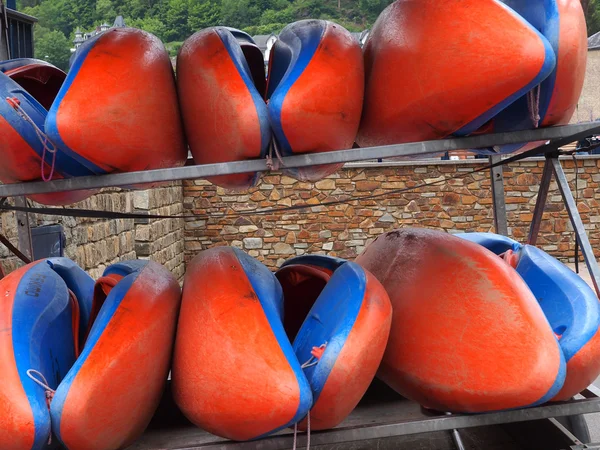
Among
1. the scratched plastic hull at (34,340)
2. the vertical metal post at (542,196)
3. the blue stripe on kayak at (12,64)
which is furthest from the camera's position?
the vertical metal post at (542,196)

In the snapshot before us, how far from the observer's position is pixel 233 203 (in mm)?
9438

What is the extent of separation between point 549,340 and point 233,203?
7.87 meters

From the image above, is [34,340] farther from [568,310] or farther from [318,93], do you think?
[568,310]

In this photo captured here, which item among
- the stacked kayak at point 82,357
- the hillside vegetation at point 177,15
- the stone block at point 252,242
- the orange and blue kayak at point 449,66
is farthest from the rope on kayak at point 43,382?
the stone block at point 252,242

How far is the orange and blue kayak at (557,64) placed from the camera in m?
1.77

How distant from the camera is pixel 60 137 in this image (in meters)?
1.68

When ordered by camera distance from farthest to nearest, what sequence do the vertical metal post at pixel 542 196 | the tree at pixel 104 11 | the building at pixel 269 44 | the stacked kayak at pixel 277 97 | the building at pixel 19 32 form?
the building at pixel 19 32 → the tree at pixel 104 11 → the vertical metal post at pixel 542 196 → the building at pixel 269 44 → the stacked kayak at pixel 277 97

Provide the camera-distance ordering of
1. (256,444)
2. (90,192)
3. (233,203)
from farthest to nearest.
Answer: (233,203) → (90,192) → (256,444)

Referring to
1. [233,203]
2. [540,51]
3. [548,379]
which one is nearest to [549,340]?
[548,379]

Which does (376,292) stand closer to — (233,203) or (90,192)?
(90,192)

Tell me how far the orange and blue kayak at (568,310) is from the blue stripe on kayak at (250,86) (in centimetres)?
92

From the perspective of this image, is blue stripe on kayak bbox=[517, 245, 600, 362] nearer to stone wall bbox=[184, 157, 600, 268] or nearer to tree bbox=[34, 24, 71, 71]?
tree bbox=[34, 24, 71, 71]

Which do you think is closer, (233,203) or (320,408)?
(320,408)

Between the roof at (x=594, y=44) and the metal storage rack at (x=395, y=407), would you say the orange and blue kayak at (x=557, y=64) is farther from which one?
the roof at (x=594, y=44)
